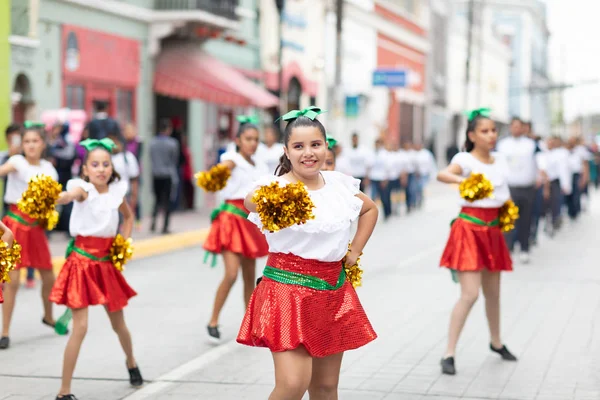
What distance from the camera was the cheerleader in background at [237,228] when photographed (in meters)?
9.29

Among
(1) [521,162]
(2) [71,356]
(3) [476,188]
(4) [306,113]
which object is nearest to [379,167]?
(1) [521,162]

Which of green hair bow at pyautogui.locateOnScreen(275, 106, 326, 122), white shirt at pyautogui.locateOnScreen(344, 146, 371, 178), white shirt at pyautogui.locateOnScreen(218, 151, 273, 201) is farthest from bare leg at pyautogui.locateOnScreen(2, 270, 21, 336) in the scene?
white shirt at pyautogui.locateOnScreen(344, 146, 371, 178)

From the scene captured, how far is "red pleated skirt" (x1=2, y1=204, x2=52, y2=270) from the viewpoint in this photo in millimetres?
9523

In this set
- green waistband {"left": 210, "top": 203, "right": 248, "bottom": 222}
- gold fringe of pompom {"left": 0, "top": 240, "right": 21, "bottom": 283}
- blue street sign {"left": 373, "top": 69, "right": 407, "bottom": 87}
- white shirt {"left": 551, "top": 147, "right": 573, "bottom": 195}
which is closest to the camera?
gold fringe of pompom {"left": 0, "top": 240, "right": 21, "bottom": 283}

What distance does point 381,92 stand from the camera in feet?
152

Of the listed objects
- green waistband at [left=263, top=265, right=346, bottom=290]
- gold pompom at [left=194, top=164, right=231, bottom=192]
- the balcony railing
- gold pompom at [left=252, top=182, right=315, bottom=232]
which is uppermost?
the balcony railing

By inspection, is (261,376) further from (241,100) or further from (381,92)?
(381,92)

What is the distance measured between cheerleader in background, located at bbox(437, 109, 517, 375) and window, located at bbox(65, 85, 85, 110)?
13378 millimetres

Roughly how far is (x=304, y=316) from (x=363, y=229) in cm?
58

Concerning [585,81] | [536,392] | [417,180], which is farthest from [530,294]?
[585,81]

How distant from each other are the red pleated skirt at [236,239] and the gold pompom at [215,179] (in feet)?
0.93

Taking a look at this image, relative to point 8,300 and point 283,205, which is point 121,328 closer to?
point 8,300

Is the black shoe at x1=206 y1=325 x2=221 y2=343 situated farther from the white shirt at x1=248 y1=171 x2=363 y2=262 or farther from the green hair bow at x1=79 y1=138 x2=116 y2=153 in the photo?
the white shirt at x1=248 y1=171 x2=363 y2=262

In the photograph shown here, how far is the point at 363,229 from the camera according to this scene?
5.47 metres
